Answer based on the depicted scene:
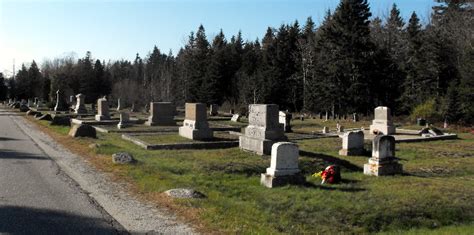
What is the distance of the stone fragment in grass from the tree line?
31.1m

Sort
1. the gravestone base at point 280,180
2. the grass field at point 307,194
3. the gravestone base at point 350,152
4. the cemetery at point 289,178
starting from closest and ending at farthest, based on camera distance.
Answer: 1. the grass field at point 307,194
2. the cemetery at point 289,178
3. the gravestone base at point 280,180
4. the gravestone base at point 350,152

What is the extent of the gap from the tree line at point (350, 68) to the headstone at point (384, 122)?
11.5 metres

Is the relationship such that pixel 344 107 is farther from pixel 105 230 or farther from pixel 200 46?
pixel 105 230

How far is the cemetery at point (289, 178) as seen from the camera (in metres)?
8.75

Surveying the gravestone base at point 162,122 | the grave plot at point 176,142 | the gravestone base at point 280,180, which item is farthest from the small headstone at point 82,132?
the gravestone base at point 280,180

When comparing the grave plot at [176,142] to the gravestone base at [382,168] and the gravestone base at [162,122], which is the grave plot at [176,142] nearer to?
the gravestone base at [382,168]

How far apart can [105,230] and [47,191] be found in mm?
3127

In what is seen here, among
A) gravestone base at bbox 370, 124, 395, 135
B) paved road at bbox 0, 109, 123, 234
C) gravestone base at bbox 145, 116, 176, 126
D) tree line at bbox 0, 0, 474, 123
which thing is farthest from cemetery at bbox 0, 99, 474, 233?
tree line at bbox 0, 0, 474, 123

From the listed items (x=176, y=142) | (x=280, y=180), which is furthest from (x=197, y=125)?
(x=280, y=180)

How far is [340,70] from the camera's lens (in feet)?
148

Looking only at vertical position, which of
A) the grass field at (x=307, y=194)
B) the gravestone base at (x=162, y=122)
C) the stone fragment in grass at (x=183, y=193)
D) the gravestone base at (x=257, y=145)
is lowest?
the grass field at (x=307, y=194)

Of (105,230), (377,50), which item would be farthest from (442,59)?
(105,230)

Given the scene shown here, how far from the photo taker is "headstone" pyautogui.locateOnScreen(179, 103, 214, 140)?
2067 centimetres

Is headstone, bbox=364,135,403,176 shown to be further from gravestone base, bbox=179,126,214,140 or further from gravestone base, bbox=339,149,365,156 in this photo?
gravestone base, bbox=179,126,214,140
